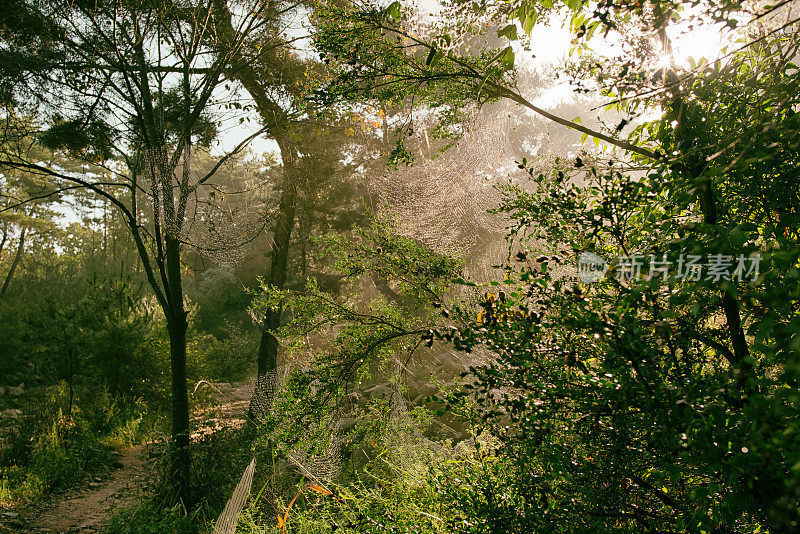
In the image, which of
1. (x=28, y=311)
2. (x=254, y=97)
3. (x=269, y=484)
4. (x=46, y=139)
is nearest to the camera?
(x=269, y=484)

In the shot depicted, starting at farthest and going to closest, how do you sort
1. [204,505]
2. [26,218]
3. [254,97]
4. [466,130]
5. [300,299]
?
[26,218] → [254,97] → [204,505] → [300,299] → [466,130]

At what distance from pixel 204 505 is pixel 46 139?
529 centimetres

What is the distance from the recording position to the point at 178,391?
5473mm

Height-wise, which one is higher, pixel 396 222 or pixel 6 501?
pixel 396 222

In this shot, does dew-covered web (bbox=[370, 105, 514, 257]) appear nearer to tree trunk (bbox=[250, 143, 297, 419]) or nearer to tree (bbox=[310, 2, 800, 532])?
tree trunk (bbox=[250, 143, 297, 419])

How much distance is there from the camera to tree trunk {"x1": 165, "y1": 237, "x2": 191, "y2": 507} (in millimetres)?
5237

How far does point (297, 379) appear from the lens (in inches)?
108

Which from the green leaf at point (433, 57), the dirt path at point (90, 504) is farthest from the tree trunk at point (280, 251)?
the green leaf at point (433, 57)

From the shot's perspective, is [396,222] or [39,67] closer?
[396,222]

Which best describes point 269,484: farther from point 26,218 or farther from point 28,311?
point 26,218

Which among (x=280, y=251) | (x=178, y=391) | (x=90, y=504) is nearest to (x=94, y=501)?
(x=90, y=504)

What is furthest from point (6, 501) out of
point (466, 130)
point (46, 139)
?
point (466, 130)

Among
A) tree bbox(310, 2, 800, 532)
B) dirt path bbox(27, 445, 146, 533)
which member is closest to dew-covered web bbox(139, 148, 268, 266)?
dirt path bbox(27, 445, 146, 533)

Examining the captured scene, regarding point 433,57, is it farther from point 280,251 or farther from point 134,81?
point 280,251
